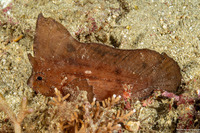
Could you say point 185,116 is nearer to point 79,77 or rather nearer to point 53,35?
point 79,77

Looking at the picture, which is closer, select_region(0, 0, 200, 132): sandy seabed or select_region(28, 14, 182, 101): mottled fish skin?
select_region(28, 14, 182, 101): mottled fish skin

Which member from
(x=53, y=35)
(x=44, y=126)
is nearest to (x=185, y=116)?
(x=44, y=126)

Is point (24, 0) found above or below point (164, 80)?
above

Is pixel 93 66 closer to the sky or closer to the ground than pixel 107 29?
closer to the ground

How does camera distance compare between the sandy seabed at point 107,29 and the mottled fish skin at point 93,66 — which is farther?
the sandy seabed at point 107,29
